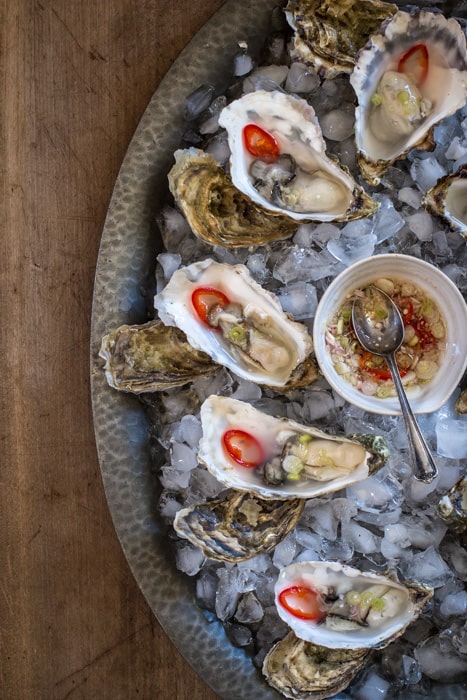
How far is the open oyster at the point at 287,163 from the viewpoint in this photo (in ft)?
4.67

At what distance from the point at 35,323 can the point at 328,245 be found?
26.0 inches

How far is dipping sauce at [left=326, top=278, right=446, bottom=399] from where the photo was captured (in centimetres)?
142

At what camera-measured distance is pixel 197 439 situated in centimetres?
153

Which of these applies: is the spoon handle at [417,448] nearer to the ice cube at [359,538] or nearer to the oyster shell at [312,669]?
the ice cube at [359,538]

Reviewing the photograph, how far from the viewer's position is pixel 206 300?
150 centimetres

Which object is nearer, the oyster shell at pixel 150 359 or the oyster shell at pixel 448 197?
the oyster shell at pixel 448 197

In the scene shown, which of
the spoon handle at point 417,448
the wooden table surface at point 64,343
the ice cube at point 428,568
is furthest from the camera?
the wooden table surface at point 64,343

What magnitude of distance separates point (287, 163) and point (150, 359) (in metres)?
0.46

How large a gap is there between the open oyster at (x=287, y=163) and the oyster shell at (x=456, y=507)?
1.74 feet

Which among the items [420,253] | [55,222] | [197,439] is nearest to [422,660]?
[197,439]

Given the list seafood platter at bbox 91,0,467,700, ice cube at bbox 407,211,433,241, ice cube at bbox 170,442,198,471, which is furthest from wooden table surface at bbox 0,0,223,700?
ice cube at bbox 407,211,433,241

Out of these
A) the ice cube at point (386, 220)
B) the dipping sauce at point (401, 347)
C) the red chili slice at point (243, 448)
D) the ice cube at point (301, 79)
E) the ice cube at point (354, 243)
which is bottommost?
the red chili slice at point (243, 448)

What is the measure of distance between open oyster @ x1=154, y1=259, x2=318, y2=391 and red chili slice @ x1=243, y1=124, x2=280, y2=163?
222mm

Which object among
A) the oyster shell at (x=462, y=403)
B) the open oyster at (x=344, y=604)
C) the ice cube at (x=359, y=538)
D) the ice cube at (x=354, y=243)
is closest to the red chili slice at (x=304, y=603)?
the open oyster at (x=344, y=604)
